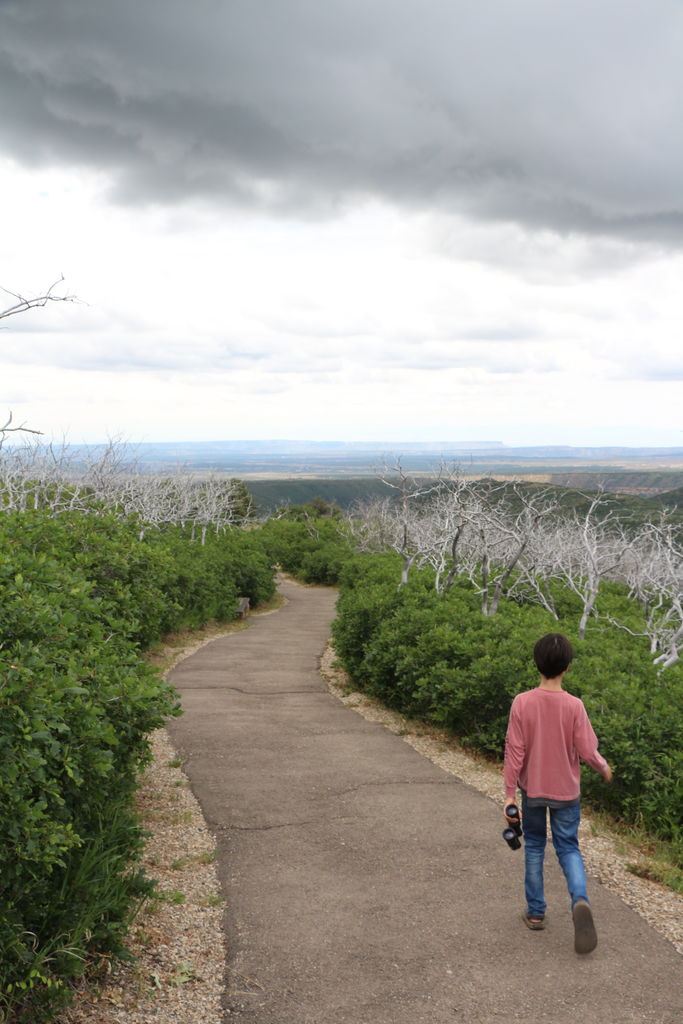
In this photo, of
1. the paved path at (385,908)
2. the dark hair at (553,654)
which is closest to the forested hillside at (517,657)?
the paved path at (385,908)

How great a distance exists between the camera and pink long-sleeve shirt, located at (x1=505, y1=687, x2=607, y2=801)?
389 centimetres

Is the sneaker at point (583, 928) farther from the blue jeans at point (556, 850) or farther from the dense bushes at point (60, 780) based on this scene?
the dense bushes at point (60, 780)

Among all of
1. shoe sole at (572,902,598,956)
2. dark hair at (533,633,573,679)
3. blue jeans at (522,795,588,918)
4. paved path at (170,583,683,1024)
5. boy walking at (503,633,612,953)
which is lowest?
paved path at (170,583,683,1024)

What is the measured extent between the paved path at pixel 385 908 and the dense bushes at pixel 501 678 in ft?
2.74

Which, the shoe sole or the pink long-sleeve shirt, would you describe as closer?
the shoe sole

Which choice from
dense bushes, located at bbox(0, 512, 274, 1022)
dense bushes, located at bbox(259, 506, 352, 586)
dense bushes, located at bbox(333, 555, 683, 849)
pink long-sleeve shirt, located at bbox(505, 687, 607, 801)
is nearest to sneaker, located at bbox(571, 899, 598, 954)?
pink long-sleeve shirt, located at bbox(505, 687, 607, 801)

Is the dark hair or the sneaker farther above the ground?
the dark hair

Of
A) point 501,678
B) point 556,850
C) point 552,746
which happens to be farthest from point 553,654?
point 501,678

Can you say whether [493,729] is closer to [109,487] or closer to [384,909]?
[384,909]

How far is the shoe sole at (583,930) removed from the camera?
12.1ft

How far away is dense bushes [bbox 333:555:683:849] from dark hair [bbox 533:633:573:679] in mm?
2297

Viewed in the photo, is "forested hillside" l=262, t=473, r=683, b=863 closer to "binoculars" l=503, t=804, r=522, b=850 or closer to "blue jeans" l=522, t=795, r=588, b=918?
"blue jeans" l=522, t=795, r=588, b=918

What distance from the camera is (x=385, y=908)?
4.29 meters

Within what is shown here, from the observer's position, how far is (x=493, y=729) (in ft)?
23.9
